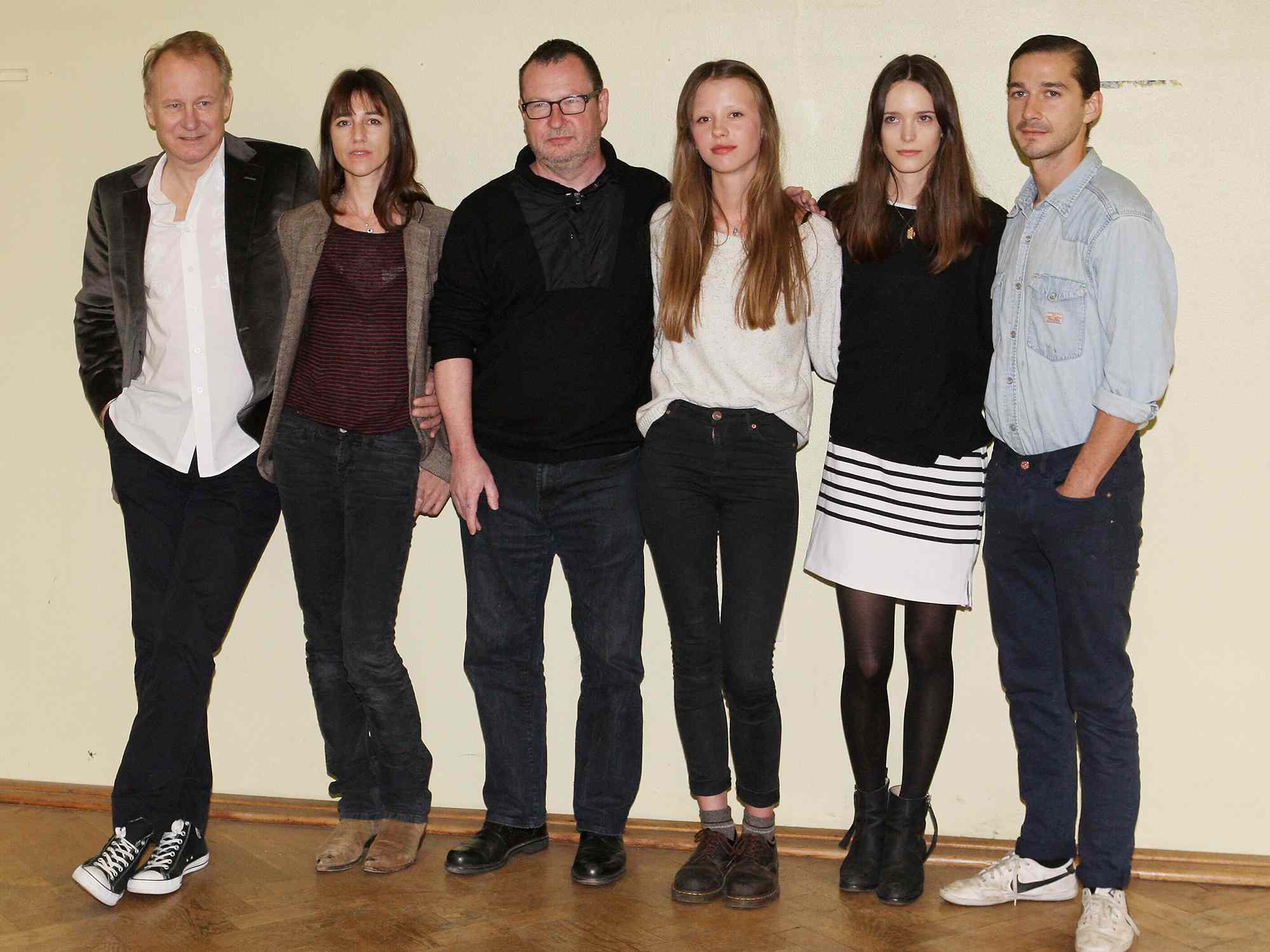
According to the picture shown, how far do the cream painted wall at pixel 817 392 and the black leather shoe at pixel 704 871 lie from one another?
16.0 inches

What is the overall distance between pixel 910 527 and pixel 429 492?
1109 millimetres

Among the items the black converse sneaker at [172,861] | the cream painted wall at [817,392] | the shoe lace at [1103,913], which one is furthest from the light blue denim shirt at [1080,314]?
the black converse sneaker at [172,861]

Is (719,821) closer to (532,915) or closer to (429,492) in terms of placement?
(532,915)

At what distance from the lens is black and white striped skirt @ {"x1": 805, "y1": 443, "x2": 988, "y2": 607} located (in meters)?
2.56

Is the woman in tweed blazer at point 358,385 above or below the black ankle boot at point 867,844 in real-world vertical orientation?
above

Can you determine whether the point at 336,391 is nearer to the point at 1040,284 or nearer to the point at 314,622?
the point at 314,622

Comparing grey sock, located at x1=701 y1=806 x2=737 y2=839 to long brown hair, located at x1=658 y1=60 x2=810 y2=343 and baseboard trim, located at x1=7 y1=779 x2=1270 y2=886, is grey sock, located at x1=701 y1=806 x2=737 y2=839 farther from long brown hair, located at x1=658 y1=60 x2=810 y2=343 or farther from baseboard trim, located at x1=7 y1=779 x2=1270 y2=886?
long brown hair, located at x1=658 y1=60 x2=810 y2=343

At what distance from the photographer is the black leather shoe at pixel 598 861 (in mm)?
2746

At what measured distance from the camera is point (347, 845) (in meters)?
2.88

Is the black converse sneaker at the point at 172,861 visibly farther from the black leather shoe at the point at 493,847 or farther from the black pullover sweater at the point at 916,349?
the black pullover sweater at the point at 916,349

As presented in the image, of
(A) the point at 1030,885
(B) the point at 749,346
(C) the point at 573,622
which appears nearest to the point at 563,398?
(B) the point at 749,346

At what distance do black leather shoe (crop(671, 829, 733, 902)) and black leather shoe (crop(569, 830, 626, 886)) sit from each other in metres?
0.14

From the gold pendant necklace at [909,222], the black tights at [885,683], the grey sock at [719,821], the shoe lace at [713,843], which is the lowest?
the shoe lace at [713,843]

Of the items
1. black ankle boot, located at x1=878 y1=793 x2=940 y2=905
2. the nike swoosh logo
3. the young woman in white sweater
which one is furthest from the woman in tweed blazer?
the nike swoosh logo
